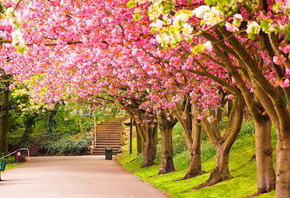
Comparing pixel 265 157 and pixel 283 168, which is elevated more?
pixel 265 157

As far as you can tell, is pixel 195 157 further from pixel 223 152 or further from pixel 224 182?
pixel 224 182

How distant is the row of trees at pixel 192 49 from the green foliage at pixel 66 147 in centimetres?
2505

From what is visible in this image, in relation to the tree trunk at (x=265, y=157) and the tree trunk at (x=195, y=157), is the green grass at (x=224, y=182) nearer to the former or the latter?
the tree trunk at (x=265, y=157)

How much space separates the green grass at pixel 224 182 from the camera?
14631mm

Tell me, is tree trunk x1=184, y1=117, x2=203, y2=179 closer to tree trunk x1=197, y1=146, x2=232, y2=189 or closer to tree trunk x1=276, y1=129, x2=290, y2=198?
tree trunk x1=197, y1=146, x2=232, y2=189

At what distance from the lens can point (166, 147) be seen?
24.2m

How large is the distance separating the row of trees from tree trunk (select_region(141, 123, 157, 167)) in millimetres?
8085

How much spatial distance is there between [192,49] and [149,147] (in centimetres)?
2380

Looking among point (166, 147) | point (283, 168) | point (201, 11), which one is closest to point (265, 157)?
point (283, 168)

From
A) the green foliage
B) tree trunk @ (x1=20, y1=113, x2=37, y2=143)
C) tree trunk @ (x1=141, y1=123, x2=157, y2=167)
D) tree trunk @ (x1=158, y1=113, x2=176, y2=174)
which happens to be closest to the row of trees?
tree trunk @ (x1=158, y1=113, x2=176, y2=174)

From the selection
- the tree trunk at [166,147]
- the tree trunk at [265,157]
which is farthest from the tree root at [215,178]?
the tree trunk at [166,147]

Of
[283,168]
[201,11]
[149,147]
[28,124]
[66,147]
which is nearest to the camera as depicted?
[201,11]

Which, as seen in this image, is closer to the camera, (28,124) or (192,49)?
(192,49)

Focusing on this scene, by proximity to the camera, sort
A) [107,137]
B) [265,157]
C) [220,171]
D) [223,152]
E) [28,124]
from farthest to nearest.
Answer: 1. [107,137]
2. [28,124]
3. [220,171]
4. [223,152]
5. [265,157]
